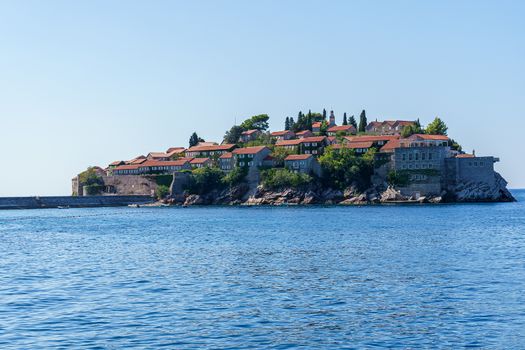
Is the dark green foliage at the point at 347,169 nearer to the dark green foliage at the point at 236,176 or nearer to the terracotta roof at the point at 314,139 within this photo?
the terracotta roof at the point at 314,139

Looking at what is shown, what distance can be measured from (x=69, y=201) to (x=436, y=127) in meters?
85.7

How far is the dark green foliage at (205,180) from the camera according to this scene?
6220 inches

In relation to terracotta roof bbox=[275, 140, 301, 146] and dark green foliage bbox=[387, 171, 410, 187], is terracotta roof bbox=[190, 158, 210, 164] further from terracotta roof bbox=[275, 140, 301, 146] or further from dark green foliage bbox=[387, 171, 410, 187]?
dark green foliage bbox=[387, 171, 410, 187]

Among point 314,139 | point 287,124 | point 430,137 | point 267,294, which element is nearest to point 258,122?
point 287,124

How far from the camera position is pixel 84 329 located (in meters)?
23.2

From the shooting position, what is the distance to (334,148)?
151625 mm

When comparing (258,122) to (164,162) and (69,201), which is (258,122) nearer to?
(164,162)

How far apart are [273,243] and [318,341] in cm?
3404

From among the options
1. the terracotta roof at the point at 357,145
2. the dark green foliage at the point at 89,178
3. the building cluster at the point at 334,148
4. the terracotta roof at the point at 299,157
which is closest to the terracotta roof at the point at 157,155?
the building cluster at the point at 334,148

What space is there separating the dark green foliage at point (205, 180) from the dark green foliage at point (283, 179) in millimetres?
Answer: 12137

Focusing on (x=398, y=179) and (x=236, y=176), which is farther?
(x=236, y=176)

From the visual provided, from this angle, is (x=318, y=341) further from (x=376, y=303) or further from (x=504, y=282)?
(x=504, y=282)

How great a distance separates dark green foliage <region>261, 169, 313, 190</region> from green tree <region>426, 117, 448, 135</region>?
1224 inches

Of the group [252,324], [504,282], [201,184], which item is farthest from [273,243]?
[201,184]
